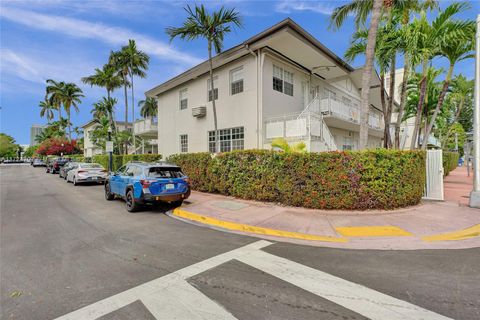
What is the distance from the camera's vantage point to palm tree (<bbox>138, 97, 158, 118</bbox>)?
45062mm

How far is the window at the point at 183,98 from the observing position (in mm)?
17122

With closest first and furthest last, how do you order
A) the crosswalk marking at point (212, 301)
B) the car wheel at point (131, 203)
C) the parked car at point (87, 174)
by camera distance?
the crosswalk marking at point (212, 301), the car wheel at point (131, 203), the parked car at point (87, 174)

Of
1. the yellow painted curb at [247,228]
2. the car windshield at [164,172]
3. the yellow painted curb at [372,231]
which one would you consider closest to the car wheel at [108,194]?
the car windshield at [164,172]

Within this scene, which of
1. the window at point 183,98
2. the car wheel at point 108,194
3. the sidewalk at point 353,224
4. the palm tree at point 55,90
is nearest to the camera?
the sidewalk at point 353,224

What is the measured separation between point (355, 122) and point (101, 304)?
634 inches

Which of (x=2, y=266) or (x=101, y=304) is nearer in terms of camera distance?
(x=101, y=304)

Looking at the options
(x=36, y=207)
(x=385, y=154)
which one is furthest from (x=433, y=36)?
(x=36, y=207)

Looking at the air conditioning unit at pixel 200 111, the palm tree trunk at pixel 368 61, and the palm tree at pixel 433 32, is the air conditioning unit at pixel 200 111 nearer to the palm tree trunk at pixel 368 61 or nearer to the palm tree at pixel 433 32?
the palm tree trunk at pixel 368 61

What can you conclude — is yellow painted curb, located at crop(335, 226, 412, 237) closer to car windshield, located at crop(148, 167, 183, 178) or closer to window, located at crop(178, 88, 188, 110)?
car windshield, located at crop(148, 167, 183, 178)

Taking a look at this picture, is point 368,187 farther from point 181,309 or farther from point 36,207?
→ point 36,207

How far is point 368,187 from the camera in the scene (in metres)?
7.04

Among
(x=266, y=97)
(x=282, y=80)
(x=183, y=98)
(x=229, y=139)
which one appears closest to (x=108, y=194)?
(x=229, y=139)

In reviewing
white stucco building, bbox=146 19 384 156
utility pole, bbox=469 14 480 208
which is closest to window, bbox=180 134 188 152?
white stucco building, bbox=146 19 384 156

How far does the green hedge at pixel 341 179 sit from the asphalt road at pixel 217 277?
281cm
